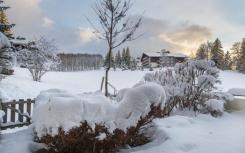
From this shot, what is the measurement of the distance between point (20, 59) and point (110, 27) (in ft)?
78.3

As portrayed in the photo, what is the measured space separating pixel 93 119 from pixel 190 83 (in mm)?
6791

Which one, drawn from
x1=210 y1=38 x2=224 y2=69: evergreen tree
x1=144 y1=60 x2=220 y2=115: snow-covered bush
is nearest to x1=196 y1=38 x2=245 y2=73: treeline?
x1=210 y1=38 x2=224 y2=69: evergreen tree

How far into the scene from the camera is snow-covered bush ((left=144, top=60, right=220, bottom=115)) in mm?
10805

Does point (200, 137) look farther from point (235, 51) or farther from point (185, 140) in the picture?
point (235, 51)

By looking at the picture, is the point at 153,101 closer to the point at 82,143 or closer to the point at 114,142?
Answer: the point at 114,142

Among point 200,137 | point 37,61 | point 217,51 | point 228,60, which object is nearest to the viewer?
point 200,137

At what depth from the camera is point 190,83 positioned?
37.6ft

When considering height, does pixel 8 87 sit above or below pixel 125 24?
below

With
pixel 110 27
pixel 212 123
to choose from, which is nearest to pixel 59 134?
pixel 212 123

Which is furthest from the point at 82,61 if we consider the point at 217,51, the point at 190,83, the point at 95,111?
the point at 95,111

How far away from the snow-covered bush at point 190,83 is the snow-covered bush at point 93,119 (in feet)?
15.1

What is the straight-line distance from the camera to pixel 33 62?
3422 centimetres

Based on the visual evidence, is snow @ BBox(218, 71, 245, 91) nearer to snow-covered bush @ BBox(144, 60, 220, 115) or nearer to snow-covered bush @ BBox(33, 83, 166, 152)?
snow-covered bush @ BBox(144, 60, 220, 115)

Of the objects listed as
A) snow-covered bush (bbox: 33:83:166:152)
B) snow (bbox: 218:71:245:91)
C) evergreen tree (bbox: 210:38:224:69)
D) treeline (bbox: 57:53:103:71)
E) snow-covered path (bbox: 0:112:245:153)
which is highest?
evergreen tree (bbox: 210:38:224:69)
